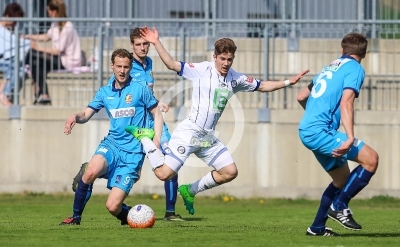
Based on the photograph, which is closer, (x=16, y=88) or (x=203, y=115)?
(x=203, y=115)

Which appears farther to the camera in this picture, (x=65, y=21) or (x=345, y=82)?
(x=65, y=21)

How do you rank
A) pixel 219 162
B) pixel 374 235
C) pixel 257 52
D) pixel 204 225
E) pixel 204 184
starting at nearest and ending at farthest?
pixel 374 235 < pixel 219 162 < pixel 204 225 < pixel 204 184 < pixel 257 52

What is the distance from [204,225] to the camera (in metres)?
12.1

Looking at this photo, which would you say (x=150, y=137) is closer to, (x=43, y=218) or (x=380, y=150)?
(x=43, y=218)

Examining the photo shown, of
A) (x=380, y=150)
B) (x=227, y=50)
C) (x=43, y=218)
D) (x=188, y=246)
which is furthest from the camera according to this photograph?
(x=380, y=150)

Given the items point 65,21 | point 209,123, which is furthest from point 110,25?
→ point 209,123

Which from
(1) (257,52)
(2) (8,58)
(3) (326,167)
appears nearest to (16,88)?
(2) (8,58)

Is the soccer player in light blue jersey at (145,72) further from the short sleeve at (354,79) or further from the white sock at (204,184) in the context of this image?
the short sleeve at (354,79)

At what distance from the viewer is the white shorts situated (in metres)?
11.8

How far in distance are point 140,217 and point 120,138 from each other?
987mm

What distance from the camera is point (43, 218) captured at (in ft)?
43.9

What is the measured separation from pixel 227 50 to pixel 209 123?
3.14 feet

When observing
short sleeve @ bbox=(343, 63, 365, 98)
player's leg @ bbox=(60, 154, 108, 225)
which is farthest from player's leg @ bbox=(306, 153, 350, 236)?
player's leg @ bbox=(60, 154, 108, 225)

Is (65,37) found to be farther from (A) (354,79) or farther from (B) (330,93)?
(A) (354,79)
